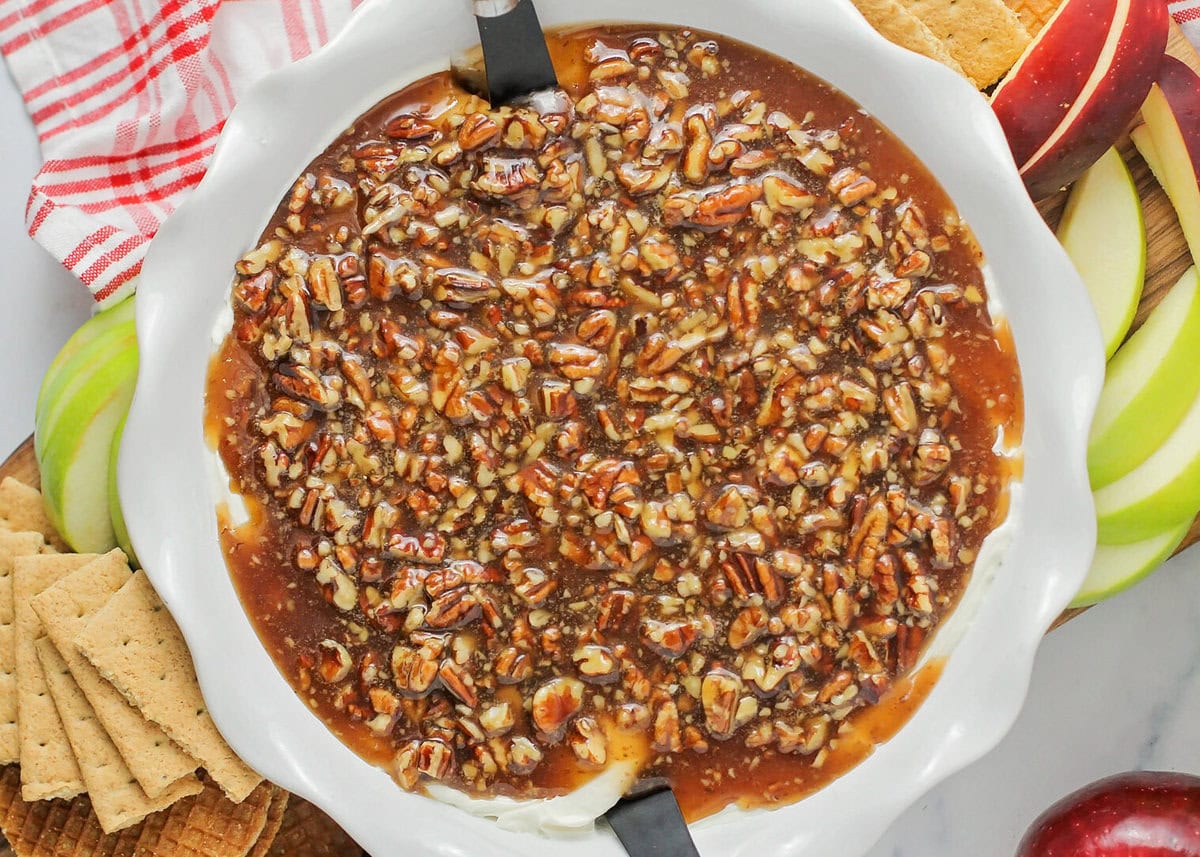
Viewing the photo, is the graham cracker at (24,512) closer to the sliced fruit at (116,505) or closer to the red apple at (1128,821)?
the sliced fruit at (116,505)

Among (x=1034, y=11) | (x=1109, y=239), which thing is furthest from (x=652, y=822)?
(x=1034, y=11)

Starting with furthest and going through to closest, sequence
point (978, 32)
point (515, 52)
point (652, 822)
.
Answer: point (978, 32), point (652, 822), point (515, 52)

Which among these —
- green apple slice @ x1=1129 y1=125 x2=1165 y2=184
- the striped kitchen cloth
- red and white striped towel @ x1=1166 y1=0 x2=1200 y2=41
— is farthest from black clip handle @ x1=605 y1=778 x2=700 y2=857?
red and white striped towel @ x1=1166 y1=0 x2=1200 y2=41


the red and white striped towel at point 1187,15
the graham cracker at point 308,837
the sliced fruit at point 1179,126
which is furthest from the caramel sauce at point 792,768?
the red and white striped towel at point 1187,15

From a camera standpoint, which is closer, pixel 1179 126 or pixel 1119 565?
pixel 1179 126

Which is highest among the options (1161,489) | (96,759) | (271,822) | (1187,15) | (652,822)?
(1187,15)

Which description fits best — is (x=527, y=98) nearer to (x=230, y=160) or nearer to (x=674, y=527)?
(x=230, y=160)

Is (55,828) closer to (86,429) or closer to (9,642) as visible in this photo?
(9,642)

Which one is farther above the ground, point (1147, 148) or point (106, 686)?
point (1147, 148)
